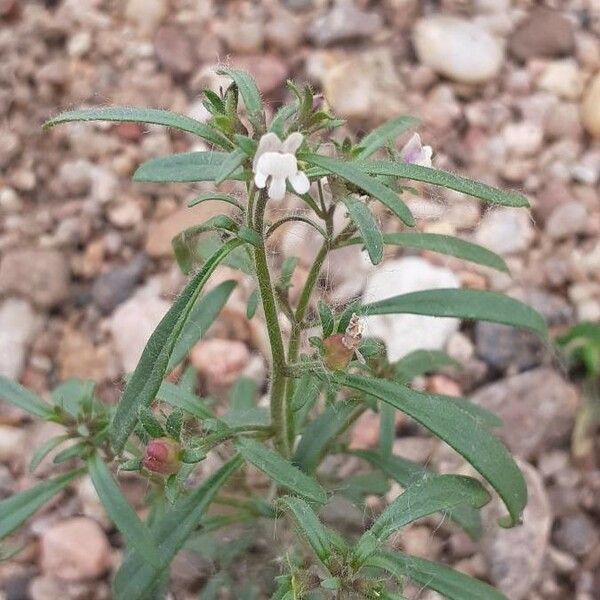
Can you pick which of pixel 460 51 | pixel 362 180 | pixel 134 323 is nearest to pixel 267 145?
pixel 362 180

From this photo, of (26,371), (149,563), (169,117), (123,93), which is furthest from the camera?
(123,93)

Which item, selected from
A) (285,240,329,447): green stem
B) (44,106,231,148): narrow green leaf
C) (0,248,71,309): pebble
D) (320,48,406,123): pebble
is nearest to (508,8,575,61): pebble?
(320,48,406,123): pebble

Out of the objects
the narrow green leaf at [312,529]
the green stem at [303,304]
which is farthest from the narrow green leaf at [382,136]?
the narrow green leaf at [312,529]

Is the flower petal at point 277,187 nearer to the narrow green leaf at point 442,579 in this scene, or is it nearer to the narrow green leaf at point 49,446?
the narrow green leaf at point 442,579

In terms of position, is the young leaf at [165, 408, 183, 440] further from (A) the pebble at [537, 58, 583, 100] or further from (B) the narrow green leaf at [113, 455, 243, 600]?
(A) the pebble at [537, 58, 583, 100]

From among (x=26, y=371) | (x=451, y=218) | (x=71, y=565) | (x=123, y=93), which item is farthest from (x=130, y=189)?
(x=71, y=565)

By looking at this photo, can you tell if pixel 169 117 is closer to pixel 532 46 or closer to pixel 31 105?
pixel 31 105
